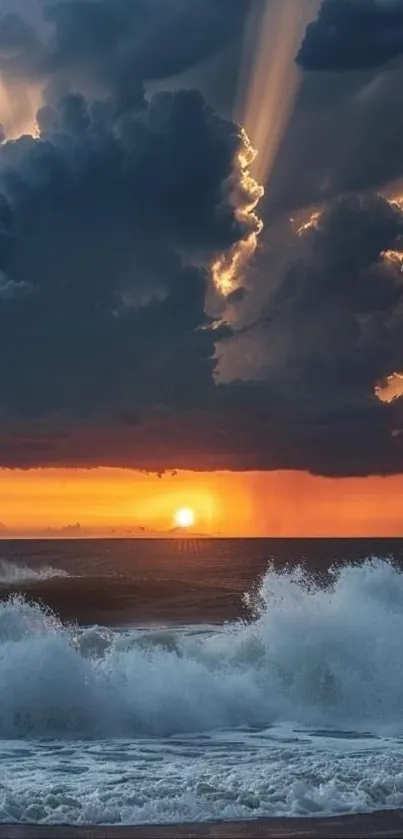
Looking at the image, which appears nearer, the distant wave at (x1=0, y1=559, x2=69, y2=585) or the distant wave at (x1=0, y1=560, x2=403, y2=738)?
the distant wave at (x1=0, y1=560, x2=403, y2=738)

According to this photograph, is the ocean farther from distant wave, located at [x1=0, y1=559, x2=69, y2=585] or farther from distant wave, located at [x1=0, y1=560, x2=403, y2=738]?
distant wave, located at [x1=0, y1=559, x2=69, y2=585]

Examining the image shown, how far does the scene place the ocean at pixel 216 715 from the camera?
1232 centimetres

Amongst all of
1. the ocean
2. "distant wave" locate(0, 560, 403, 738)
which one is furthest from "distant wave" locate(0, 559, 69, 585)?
"distant wave" locate(0, 560, 403, 738)

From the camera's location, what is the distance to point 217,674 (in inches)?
825

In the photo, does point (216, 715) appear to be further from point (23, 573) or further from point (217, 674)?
A: point (23, 573)

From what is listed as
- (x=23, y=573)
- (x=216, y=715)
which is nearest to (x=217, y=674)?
(x=216, y=715)

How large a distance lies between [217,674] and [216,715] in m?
2.21

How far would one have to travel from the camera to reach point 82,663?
19938 mm

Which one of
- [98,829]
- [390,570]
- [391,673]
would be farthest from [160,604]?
[98,829]

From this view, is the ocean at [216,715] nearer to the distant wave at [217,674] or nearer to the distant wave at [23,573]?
the distant wave at [217,674]

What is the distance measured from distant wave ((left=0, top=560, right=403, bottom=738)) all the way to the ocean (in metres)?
0.04

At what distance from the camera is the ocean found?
485 inches

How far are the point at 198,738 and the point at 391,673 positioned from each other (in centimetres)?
579

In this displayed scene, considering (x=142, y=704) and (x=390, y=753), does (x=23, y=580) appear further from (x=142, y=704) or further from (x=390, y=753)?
(x=390, y=753)
